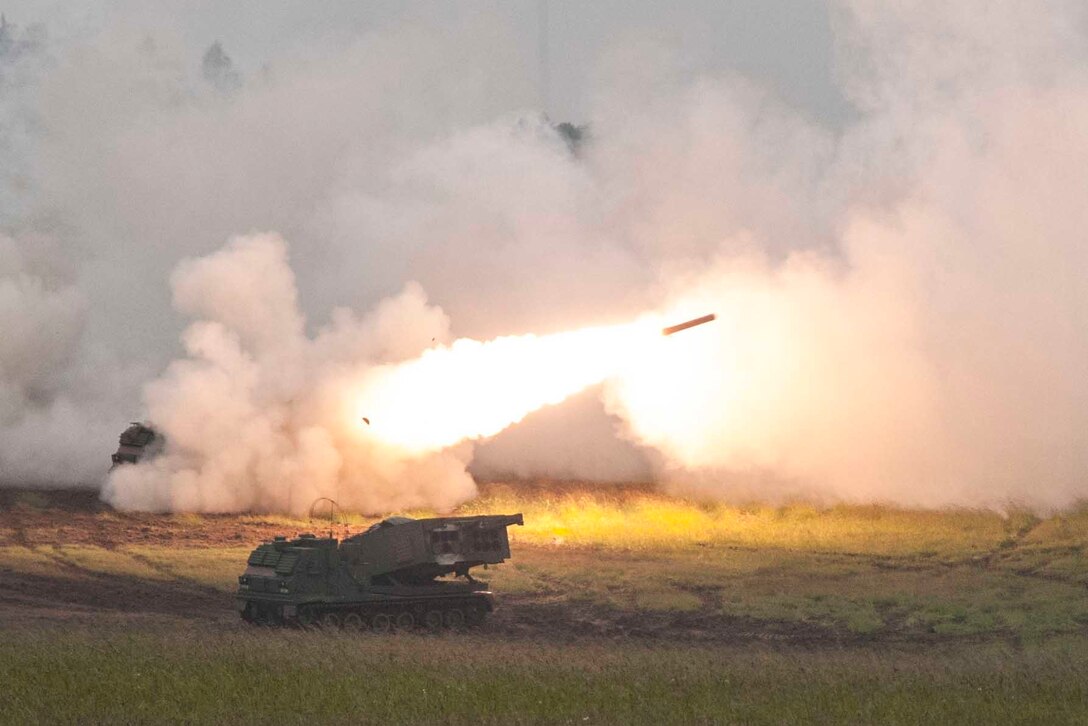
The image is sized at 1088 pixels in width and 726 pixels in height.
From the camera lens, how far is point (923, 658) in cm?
2486

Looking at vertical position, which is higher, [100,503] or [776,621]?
[100,503]

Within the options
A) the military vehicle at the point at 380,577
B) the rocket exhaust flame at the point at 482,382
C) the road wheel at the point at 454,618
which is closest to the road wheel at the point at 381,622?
the military vehicle at the point at 380,577

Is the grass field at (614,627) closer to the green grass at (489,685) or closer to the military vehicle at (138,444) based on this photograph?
the green grass at (489,685)

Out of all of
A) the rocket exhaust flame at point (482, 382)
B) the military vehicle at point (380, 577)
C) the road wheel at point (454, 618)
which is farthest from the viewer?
the rocket exhaust flame at point (482, 382)

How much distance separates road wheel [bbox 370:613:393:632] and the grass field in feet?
7.32

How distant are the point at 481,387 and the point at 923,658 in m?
18.1

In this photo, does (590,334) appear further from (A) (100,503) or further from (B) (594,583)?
(A) (100,503)

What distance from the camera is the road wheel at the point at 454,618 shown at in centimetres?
3012

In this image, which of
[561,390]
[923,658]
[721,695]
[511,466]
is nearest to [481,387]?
[561,390]

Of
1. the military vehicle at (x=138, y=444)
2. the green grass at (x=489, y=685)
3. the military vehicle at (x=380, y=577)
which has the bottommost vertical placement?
the green grass at (x=489, y=685)

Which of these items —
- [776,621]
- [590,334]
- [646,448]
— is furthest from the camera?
[646,448]

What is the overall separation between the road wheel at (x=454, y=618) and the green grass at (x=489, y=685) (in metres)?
6.03

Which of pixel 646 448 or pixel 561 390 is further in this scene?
pixel 646 448

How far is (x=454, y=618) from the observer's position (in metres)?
30.2
